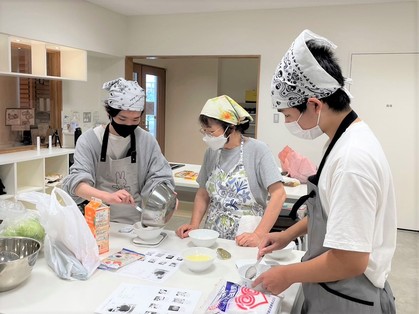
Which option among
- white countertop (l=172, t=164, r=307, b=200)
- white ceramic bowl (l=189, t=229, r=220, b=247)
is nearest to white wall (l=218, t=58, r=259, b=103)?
white countertop (l=172, t=164, r=307, b=200)

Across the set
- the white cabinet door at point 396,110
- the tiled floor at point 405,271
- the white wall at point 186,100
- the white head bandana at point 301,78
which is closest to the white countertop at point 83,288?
the white head bandana at point 301,78

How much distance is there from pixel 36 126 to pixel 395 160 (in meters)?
4.29

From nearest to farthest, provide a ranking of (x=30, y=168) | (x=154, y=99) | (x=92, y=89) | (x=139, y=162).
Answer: (x=139, y=162) → (x=30, y=168) → (x=92, y=89) → (x=154, y=99)

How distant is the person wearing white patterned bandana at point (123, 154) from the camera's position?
1.77 metres

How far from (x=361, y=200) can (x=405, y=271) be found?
291 cm

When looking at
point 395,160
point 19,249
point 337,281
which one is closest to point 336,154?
point 337,281

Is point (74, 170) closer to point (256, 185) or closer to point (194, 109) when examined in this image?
point (256, 185)

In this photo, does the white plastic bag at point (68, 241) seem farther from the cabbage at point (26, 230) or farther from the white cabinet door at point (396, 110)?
the white cabinet door at point (396, 110)

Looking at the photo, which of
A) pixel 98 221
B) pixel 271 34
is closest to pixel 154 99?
pixel 271 34

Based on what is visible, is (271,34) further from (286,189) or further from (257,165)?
(257,165)

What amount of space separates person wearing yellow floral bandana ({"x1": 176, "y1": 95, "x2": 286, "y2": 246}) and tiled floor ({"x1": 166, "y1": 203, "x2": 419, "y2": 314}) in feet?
5.19

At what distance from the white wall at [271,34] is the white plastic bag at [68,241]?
11.2ft

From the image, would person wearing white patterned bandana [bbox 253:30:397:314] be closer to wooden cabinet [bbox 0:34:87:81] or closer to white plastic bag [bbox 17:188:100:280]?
white plastic bag [bbox 17:188:100:280]

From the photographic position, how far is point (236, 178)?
5.84 feet
